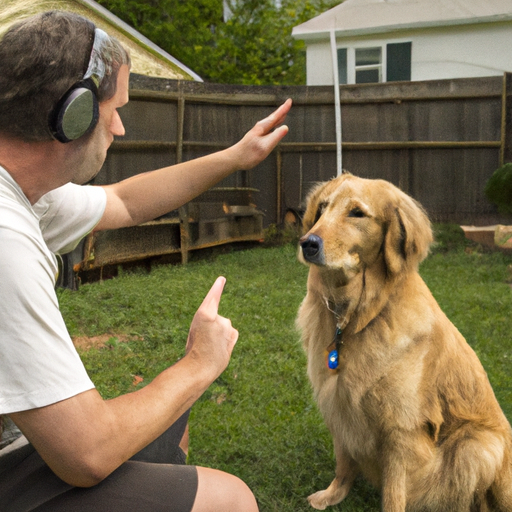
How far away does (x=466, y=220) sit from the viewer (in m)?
10.5

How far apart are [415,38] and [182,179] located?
1287 cm

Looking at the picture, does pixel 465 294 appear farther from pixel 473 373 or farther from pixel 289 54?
pixel 289 54

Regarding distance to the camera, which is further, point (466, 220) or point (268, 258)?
point (466, 220)

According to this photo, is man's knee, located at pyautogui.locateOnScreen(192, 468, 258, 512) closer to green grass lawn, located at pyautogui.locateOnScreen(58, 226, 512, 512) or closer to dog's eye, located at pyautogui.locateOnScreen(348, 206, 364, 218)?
dog's eye, located at pyautogui.locateOnScreen(348, 206, 364, 218)

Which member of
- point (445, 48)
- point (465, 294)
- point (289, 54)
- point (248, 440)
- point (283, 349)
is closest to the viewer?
point (248, 440)

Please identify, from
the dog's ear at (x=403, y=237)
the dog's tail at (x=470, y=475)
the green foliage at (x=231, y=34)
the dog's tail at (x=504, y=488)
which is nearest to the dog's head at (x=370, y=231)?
the dog's ear at (x=403, y=237)

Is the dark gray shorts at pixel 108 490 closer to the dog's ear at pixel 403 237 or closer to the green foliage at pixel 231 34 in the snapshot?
the dog's ear at pixel 403 237

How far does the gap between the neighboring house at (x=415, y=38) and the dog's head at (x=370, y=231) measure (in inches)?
442

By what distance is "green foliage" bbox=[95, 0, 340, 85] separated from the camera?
17234mm

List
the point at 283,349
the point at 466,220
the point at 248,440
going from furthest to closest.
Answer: the point at 466,220
the point at 283,349
the point at 248,440

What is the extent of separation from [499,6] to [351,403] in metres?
12.9

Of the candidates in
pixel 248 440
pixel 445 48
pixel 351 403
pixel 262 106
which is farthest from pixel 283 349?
pixel 445 48

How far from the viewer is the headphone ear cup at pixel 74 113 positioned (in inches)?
53.9

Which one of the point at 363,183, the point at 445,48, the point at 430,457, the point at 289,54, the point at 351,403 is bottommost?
the point at 430,457
